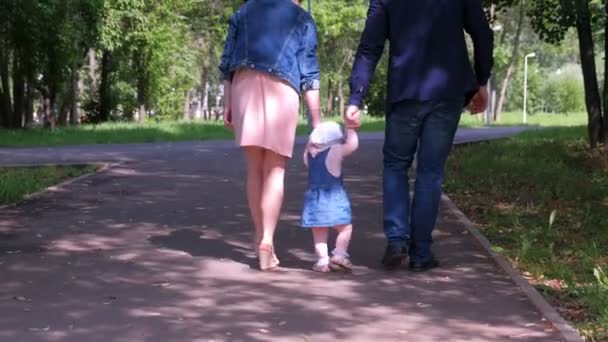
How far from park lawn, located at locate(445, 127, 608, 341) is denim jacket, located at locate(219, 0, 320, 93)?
79.0 inches

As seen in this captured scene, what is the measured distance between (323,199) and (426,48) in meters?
1.16

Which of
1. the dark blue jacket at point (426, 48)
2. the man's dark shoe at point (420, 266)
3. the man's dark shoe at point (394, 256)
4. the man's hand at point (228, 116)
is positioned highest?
the dark blue jacket at point (426, 48)

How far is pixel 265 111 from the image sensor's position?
625 centimetres

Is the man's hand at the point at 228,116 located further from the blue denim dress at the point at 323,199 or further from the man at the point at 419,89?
the man at the point at 419,89

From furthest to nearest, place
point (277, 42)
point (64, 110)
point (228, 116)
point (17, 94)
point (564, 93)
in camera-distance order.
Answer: point (564, 93) → point (64, 110) → point (17, 94) → point (228, 116) → point (277, 42)

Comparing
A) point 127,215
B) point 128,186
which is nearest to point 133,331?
point 127,215

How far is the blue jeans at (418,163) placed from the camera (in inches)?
244

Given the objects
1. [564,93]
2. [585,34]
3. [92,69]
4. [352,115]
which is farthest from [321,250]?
[564,93]

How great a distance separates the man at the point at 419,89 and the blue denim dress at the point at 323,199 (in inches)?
12.0

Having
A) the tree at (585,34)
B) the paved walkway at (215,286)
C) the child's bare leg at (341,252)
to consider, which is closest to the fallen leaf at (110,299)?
the paved walkway at (215,286)

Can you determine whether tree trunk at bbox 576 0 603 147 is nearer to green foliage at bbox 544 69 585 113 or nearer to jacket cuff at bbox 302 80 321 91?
jacket cuff at bbox 302 80 321 91

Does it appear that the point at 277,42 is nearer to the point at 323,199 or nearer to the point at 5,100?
the point at 323,199

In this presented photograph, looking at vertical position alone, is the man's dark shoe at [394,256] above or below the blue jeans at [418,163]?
below

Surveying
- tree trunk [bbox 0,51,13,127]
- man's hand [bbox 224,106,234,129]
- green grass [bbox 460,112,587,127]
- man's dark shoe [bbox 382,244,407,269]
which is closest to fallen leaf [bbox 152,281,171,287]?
man's hand [bbox 224,106,234,129]
